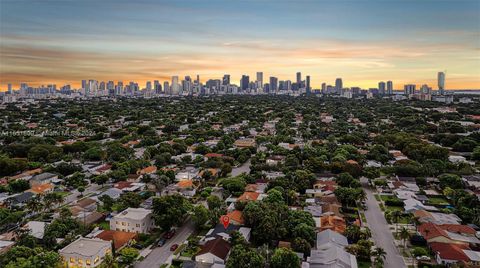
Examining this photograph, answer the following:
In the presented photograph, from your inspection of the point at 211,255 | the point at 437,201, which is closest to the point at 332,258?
the point at 211,255

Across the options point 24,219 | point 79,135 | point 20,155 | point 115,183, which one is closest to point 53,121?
point 79,135

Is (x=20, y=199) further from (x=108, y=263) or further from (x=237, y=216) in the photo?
(x=237, y=216)

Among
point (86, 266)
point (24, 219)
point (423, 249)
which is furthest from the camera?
point (24, 219)

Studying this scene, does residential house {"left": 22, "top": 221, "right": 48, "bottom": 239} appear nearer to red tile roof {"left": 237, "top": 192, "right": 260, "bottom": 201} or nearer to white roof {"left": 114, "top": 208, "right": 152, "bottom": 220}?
white roof {"left": 114, "top": 208, "right": 152, "bottom": 220}

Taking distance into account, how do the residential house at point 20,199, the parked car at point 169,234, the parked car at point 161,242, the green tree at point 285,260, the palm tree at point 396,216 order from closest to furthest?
the green tree at point 285,260, the parked car at point 161,242, the parked car at point 169,234, the palm tree at point 396,216, the residential house at point 20,199

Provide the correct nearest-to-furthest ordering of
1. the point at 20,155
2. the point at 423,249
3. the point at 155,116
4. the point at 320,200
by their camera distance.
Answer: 1. the point at 423,249
2. the point at 320,200
3. the point at 20,155
4. the point at 155,116

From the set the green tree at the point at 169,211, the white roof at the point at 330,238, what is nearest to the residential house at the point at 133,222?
the green tree at the point at 169,211

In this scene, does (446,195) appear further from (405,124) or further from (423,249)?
(405,124)

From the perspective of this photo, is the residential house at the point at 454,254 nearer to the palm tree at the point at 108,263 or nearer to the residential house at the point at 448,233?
the residential house at the point at 448,233

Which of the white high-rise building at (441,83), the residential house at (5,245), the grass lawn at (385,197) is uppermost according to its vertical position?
the white high-rise building at (441,83)
